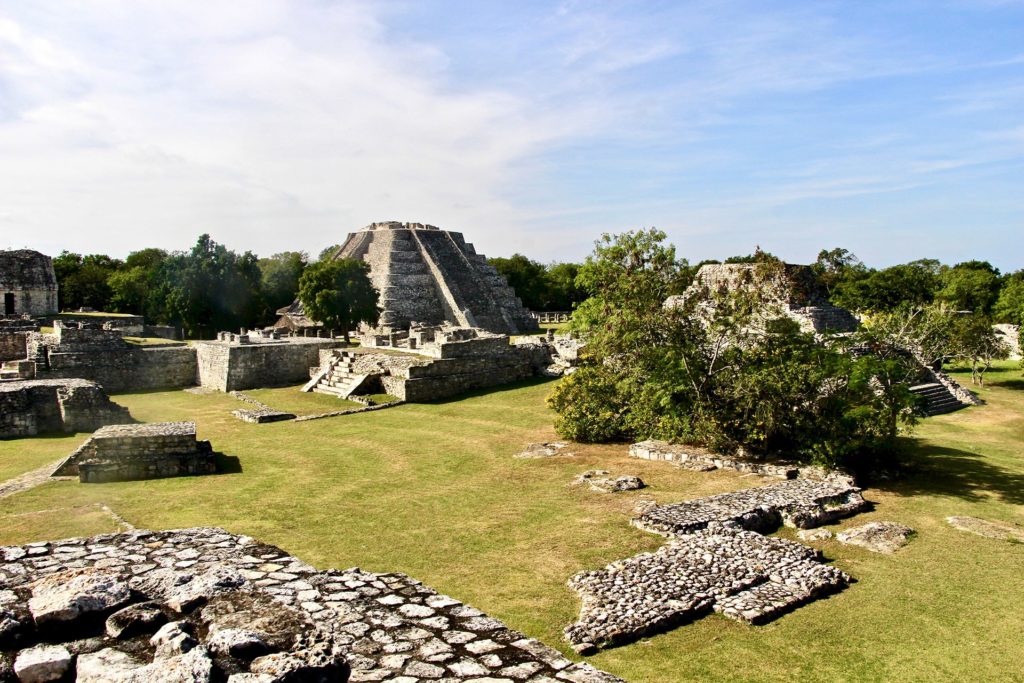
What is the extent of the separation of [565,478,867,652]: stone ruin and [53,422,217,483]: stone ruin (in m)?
8.29

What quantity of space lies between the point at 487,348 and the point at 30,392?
13912 mm

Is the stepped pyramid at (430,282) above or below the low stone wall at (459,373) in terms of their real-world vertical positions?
above

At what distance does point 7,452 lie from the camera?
14.7m

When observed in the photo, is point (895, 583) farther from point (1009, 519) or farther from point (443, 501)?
point (443, 501)

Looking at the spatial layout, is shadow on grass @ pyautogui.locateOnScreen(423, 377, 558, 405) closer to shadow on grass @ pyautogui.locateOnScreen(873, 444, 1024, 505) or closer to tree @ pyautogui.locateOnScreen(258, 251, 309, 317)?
shadow on grass @ pyautogui.locateOnScreen(873, 444, 1024, 505)

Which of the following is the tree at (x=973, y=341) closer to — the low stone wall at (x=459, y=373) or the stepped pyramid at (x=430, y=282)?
the low stone wall at (x=459, y=373)

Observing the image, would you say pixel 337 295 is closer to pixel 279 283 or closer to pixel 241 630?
pixel 279 283

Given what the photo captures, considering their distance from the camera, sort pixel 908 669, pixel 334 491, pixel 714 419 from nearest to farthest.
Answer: pixel 908 669 < pixel 334 491 < pixel 714 419

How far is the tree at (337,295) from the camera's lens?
3475cm

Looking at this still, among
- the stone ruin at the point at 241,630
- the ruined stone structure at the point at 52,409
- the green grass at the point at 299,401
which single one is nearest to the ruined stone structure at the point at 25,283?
the green grass at the point at 299,401

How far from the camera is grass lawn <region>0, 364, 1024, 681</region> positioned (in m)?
6.36

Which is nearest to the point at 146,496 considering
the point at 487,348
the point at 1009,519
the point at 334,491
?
the point at 334,491

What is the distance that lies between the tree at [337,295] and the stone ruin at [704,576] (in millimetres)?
27027

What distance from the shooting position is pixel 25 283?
35.6m
